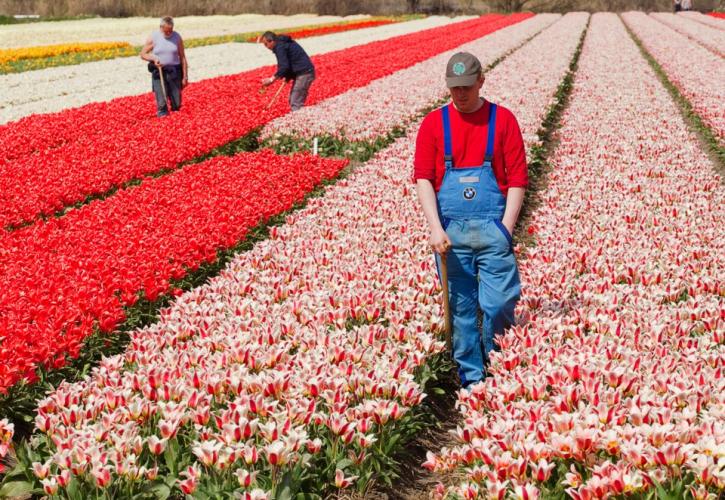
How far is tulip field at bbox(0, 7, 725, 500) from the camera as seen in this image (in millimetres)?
4242

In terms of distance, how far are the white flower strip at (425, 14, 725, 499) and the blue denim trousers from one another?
0.22 metres

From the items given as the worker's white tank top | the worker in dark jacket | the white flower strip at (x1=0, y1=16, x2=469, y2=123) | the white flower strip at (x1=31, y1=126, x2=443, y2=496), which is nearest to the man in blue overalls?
the white flower strip at (x1=31, y1=126, x2=443, y2=496)

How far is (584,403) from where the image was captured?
189 inches

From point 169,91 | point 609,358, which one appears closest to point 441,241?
point 609,358

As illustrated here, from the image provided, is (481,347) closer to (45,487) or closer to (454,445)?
(454,445)

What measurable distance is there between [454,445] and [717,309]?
7.51 ft

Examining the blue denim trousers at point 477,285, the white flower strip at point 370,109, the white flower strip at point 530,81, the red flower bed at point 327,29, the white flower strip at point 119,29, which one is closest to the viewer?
the blue denim trousers at point 477,285

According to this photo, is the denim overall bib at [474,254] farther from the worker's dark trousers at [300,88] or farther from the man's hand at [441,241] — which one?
the worker's dark trousers at [300,88]

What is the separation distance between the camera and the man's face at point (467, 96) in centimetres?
511

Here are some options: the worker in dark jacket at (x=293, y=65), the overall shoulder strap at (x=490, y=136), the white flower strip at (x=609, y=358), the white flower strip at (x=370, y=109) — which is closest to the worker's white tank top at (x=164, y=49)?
the worker in dark jacket at (x=293, y=65)

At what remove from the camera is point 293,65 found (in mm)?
17375

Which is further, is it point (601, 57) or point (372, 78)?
point (601, 57)

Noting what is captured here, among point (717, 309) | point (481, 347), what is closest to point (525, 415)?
point (481, 347)

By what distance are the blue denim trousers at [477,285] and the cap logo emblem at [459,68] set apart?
103cm
